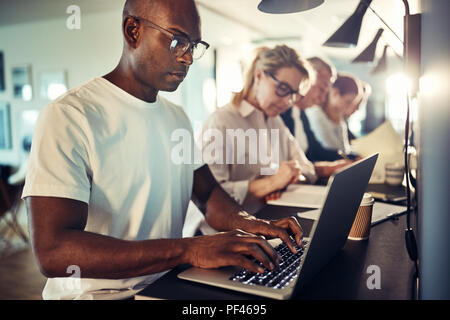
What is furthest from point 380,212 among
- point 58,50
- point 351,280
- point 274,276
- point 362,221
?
point 58,50

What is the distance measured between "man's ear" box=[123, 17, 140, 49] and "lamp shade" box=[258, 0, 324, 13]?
41cm

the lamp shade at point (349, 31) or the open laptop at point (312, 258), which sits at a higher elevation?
the lamp shade at point (349, 31)

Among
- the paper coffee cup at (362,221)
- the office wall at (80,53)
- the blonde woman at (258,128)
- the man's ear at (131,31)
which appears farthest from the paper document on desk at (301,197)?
the office wall at (80,53)

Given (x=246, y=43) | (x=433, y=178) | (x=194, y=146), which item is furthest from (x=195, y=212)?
(x=246, y=43)

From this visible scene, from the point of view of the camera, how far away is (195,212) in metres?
1.81

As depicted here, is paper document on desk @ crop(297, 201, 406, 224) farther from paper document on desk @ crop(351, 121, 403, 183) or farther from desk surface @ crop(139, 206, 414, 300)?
paper document on desk @ crop(351, 121, 403, 183)

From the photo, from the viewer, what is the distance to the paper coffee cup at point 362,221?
1.11m

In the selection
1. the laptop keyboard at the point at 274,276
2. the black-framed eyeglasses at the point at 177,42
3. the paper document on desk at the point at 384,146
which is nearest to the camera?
the laptop keyboard at the point at 274,276

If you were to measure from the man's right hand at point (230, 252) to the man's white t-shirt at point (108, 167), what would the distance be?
0.20 m

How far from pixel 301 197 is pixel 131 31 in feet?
3.29

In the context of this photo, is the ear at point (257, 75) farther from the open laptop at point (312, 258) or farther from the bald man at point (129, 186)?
the open laptop at point (312, 258)

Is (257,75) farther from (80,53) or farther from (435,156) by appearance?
(80,53)

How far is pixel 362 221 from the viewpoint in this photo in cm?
111
